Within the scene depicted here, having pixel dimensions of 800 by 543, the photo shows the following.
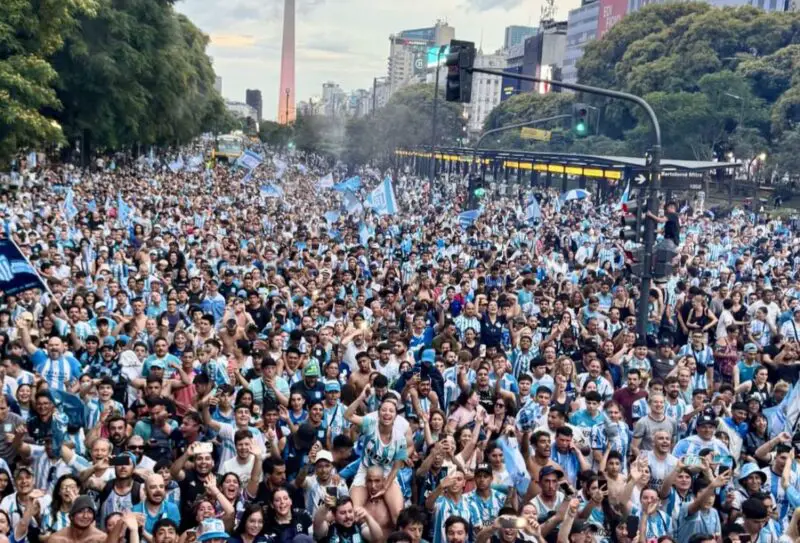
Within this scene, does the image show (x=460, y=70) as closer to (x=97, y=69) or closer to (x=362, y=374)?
(x=362, y=374)

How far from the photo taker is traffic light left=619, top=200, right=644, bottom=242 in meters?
13.3

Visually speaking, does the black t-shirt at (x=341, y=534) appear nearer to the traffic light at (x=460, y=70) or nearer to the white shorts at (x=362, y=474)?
the white shorts at (x=362, y=474)

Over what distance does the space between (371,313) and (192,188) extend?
28.1m

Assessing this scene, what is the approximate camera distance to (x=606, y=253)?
65.1 ft

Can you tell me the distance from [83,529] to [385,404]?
7.67 feet

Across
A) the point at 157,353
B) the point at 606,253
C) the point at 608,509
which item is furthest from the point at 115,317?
the point at 606,253

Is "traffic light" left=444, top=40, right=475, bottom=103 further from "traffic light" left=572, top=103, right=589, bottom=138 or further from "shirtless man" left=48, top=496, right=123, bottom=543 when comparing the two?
"shirtless man" left=48, top=496, right=123, bottom=543

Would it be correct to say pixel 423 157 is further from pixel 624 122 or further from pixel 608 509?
pixel 608 509

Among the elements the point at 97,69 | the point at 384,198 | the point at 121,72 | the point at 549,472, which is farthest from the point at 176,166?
the point at 549,472

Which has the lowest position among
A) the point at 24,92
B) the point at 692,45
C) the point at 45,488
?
the point at 45,488

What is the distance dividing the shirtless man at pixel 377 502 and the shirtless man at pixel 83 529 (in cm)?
159

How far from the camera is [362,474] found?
22.9ft

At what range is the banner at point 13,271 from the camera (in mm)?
9492

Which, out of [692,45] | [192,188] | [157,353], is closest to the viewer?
[157,353]
